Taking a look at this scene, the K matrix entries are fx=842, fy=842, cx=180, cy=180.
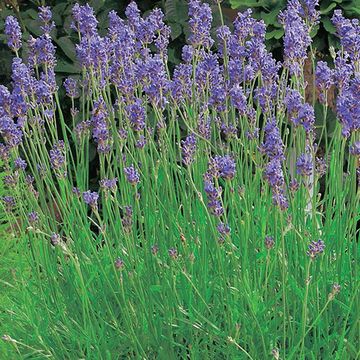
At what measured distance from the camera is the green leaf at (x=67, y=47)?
17.7ft

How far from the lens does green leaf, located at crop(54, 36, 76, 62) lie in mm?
5398

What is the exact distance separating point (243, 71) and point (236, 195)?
0.50m

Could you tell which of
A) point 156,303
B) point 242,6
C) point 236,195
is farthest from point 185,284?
point 242,6

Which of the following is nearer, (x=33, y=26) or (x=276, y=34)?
(x=276, y=34)

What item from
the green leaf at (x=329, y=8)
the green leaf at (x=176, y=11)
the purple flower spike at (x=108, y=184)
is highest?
the green leaf at (x=176, y=11)

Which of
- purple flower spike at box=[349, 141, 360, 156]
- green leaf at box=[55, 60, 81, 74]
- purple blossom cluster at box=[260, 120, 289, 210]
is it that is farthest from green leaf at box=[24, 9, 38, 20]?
purple flower spike at box=[349, 141, 360, 156]

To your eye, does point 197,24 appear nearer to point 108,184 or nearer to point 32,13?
point 108,184

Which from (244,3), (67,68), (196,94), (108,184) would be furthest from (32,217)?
(244,3)

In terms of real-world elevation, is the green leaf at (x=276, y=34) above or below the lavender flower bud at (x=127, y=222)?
above

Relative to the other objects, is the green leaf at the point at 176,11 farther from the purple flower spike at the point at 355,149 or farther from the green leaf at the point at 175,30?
the purple flower spike at the point at 355,149

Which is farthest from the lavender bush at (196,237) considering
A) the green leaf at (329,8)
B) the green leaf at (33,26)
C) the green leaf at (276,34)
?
the green leaf at (33,26)

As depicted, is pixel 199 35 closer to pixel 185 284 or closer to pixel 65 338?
pixel 185 284

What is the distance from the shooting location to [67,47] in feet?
17.8

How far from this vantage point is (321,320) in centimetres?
283
